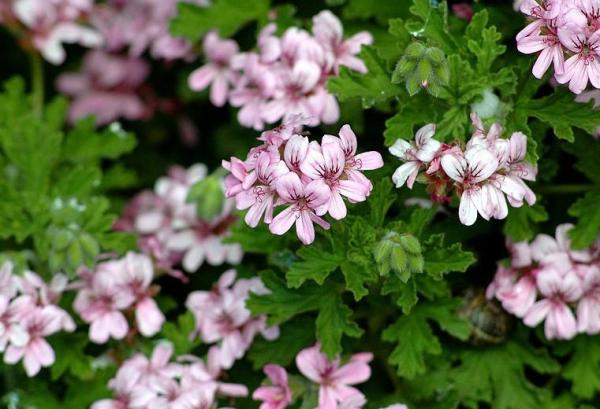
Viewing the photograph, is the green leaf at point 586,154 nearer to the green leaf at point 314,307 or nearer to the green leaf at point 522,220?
the green leaf at point 522,220

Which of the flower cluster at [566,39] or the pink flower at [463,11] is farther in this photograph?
the pink flower at [463,11]

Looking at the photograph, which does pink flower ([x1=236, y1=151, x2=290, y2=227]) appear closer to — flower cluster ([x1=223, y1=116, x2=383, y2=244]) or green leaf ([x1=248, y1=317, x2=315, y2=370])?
flower cluster ([x1=223, y1=116, x2=383, y2=244])

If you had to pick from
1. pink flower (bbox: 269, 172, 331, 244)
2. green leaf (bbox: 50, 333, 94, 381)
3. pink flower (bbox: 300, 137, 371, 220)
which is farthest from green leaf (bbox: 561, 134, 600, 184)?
green leaf (bbox: 50, 333, 94, 381)

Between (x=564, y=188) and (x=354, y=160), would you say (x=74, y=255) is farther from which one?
(x=564, y=188)

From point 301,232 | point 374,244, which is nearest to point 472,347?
point 374,244

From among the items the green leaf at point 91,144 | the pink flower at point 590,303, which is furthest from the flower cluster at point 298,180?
the green leaf at point 91,144

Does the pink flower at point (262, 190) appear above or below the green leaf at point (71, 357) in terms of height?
above
